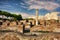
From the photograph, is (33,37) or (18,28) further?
(18,28)

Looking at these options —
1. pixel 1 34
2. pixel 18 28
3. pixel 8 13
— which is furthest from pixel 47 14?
pixel 1 34

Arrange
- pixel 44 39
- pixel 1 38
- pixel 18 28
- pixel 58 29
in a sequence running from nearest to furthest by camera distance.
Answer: pixel 44 39
pixel 1 38
pixel 58 29
pixel 18 28

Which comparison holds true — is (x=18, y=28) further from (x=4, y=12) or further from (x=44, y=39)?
(x=4, y=12)

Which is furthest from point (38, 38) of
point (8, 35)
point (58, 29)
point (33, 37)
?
point (58, 29)

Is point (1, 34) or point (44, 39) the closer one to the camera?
point (44, 39)

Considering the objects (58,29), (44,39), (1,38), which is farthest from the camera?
(58,29)

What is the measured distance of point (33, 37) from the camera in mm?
6797

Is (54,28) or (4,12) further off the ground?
(4,12)

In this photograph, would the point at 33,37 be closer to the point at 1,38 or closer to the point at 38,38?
the point at 38,38

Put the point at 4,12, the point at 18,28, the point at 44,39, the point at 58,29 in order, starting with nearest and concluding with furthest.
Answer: the point at 44,39
the point at 58,29
the point at 18,28
the point at 4,12

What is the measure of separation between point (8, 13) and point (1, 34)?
162 ft

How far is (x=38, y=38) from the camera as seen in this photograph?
6.66 metres

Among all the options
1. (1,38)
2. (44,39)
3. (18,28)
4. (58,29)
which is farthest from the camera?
(18,28)

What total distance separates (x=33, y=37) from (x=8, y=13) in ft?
164
